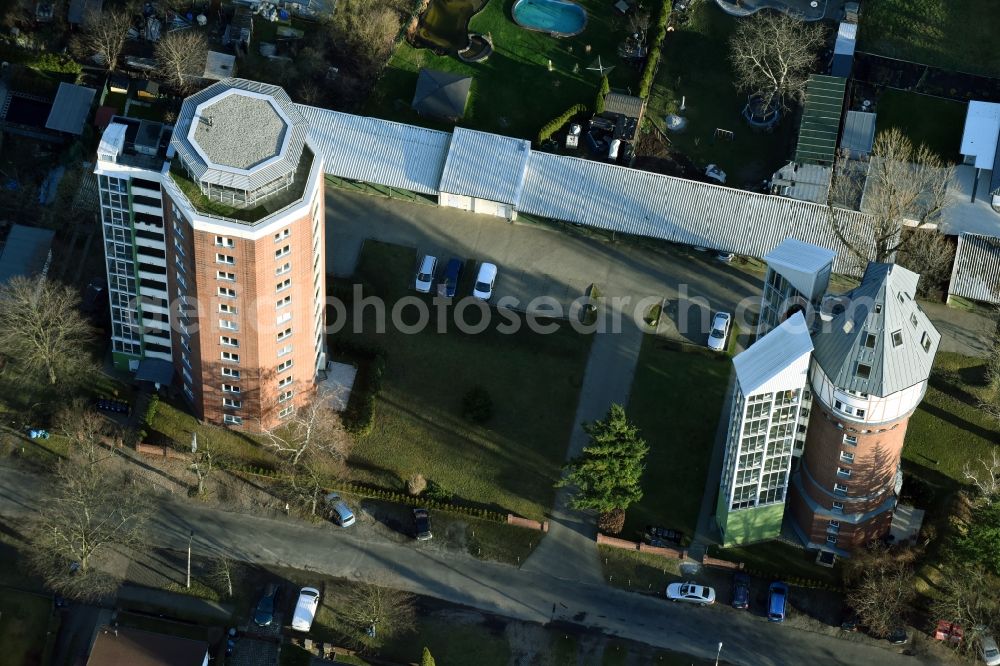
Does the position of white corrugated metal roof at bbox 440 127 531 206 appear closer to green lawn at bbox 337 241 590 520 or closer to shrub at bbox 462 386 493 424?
green lawn at bbox 337 241 590 520

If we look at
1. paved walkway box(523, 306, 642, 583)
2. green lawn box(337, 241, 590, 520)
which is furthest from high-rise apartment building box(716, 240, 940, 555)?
green lawn box(337, 241, 590, 520)

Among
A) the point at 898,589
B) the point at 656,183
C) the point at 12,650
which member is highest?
the point at 656,183

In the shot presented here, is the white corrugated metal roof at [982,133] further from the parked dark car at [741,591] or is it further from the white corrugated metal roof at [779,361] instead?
the parked dark car at [741,591]

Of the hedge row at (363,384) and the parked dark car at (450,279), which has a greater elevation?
the parked dark car at (450,279)

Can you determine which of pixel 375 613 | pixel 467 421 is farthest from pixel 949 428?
pixel 375 613

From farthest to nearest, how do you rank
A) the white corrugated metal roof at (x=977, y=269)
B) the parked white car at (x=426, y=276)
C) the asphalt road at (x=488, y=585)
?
the parked white car at (x=426, y=276), the white corrugated metal roof at (x=977, y=269), the asphalt road at (x=488, y=585)

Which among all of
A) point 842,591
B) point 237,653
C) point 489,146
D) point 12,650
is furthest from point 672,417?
point 12,650

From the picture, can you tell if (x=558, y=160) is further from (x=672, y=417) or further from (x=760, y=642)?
(x=760, y=642)

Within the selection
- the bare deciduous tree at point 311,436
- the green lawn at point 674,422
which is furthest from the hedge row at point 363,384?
the green lawn at point 674,422
